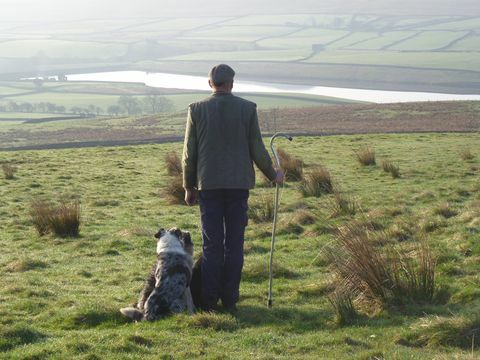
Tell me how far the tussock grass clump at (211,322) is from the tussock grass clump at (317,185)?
8.41 metres

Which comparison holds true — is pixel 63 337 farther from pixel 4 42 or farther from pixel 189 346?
pixel 4 42

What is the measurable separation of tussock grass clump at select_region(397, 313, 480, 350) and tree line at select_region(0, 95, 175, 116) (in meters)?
72.0

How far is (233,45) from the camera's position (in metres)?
146

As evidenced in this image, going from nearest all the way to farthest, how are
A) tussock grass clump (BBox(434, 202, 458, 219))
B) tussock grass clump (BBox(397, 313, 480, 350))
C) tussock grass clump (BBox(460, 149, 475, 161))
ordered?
tussock grass clump (BBox(397, 313, 480, 350)) → tussock grass clump (BBox(434, 202, 458, 219)) → tussock grass clump (BBox(460, 149, 475, 161))

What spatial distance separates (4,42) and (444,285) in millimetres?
172356

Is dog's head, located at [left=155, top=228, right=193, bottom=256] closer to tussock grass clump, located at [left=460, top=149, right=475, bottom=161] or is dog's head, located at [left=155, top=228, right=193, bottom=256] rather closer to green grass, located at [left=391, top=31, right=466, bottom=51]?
tussock grass clump, located at [left=460, top=149, right=475, bottom=161]

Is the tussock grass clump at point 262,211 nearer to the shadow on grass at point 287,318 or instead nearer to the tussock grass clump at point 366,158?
the shadow on grass at point 287,318

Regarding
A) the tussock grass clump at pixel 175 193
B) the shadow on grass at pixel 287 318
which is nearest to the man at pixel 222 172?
the shadow on grass at pixel 287 318

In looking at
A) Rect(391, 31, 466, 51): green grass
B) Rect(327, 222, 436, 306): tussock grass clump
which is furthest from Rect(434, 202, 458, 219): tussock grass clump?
Rect(391, 31, 466, 51): green grass

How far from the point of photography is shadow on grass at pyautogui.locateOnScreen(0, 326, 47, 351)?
6.24 meters

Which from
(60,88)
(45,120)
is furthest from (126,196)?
(60,88)

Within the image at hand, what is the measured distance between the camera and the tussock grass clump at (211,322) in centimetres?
665

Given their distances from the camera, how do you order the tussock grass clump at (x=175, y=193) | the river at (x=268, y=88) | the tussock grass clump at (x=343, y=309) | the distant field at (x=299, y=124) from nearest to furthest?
the tussock grass clump at (x=343, y=309) → the tussock grass clump at (x=175, y=193) → the distant field at (x=299, y=124) → the river at (x=268, y=88)

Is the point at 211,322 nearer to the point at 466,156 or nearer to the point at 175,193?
the point at 175,193
